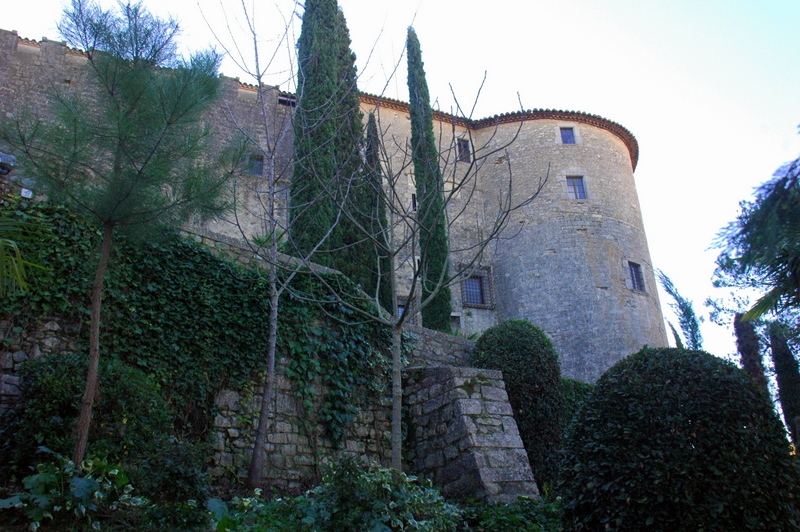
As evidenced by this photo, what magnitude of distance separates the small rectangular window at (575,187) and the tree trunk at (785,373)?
22.7ft

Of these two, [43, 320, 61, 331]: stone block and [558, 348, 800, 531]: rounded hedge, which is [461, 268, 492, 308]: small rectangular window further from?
[558, 348, 800, 531]: rounded hedge

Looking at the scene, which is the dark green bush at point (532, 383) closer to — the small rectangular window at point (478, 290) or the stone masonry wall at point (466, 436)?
the stone masonry wall at point (466, 436)

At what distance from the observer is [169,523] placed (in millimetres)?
4016

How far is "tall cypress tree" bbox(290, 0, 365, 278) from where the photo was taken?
12.4 meters

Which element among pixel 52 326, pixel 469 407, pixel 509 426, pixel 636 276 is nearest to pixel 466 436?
pixel 469 407

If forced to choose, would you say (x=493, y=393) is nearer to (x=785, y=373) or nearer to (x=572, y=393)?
(x=572, y=393)

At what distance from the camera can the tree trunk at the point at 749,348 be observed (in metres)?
17.6

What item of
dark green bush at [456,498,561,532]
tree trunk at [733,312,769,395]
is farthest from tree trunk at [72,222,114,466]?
tree trunk at [733,312,769,395]

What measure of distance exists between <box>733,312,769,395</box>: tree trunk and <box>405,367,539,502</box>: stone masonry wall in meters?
12.8

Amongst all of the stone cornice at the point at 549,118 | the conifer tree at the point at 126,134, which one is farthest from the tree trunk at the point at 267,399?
the stone cornice at the point at 549,118

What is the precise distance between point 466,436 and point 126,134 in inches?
186

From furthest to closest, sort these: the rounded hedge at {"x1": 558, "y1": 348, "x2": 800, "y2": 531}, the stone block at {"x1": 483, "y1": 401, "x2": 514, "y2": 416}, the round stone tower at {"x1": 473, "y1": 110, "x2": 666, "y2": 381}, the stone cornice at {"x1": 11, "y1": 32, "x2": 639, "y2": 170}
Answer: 1. the stone cornice at {"x1": 11, "y1": 32, "x2": 639, "y2": 170}
2. the round stone tower at {"x1": 473, "y1": 110, "x2": 666, "y2": 381}
3. the stone block at {"x1": 483, "y1": 401, "x2": 514, "y2": 416}
4. the rounded hedge at {"x1": 558, "y1": 348, "x2": 800, "y2": 531}

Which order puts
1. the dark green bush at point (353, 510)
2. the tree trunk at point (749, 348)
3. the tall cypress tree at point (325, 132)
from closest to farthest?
the dark green bush at point (353, 510) < the tall cypress tree at point (325, 132) < the tree trunk at point (749, 348)

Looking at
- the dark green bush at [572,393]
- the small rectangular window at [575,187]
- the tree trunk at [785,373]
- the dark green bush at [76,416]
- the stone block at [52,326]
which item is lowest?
the dark green bush at [76,416]
